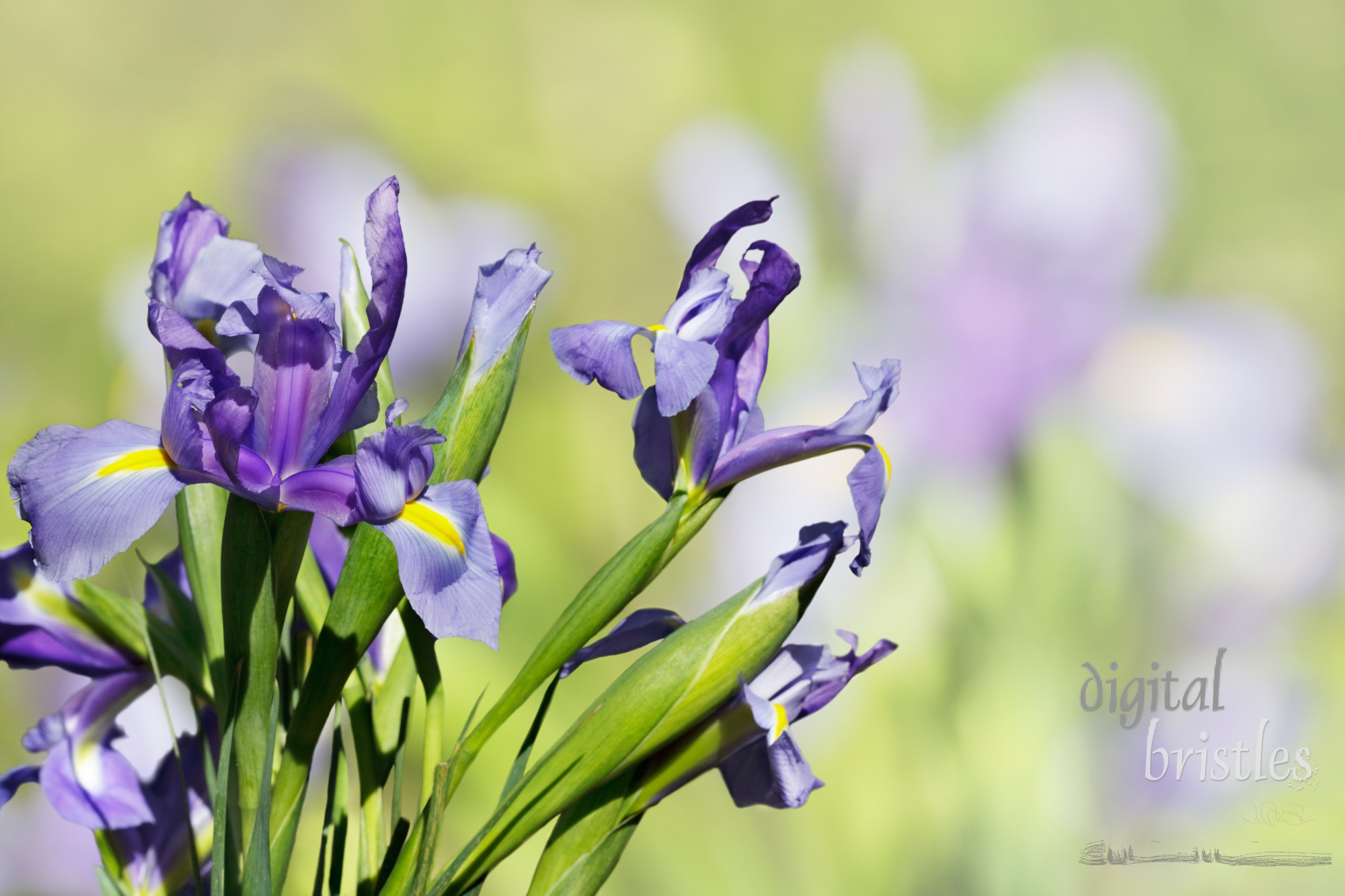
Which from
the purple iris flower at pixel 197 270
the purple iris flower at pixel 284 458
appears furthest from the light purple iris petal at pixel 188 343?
the purple iris flower at pixel 197 270

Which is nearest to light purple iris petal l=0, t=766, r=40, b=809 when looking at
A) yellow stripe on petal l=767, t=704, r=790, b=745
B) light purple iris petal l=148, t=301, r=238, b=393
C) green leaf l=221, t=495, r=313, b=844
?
green leaf l=221, t=495, r=313, b=844

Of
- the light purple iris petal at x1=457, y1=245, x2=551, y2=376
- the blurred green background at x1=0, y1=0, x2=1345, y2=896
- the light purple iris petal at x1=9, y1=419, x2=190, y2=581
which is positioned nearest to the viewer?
the light purple iris petal at x1=9, y1=419, x2=190, y2=581

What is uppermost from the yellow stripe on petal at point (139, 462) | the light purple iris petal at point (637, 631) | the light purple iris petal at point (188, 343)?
the light purple iris petal at point (188, 343)

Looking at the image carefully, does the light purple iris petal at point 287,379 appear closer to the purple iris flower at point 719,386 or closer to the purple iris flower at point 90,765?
the purple iris flower at point 719,386

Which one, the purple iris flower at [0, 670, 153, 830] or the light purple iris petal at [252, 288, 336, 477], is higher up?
the light purple iris petal at [252, 288, 336, 477]

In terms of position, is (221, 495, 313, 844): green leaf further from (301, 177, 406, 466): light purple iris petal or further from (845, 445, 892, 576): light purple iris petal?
(845, 445, 892, 576): light purple iris petal

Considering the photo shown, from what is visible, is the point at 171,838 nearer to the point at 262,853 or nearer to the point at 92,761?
the point at 92,761
